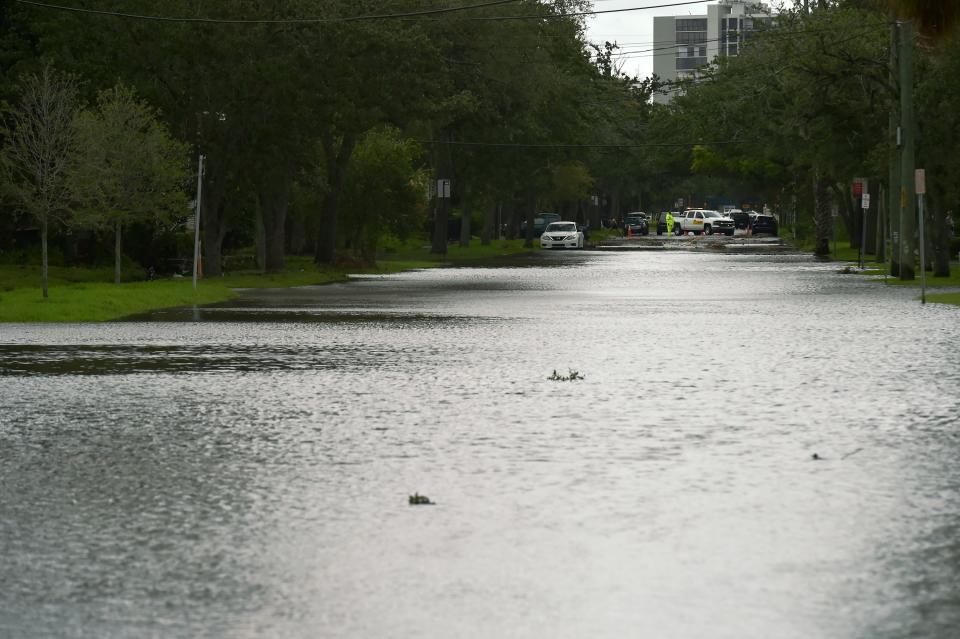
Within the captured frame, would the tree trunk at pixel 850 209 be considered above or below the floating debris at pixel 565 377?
above

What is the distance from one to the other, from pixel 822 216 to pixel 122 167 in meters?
40.4

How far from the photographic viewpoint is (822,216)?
75312 mm

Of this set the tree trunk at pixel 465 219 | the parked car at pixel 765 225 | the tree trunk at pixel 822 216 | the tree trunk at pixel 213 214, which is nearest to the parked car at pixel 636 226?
the parked car at pixel 765 225

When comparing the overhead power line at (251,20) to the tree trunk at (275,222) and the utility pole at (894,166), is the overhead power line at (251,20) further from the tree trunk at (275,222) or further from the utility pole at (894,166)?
the utility pole at (894,166)

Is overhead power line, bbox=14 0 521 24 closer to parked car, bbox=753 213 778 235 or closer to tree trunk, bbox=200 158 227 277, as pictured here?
tree trunk, bbox=200 158 227 277

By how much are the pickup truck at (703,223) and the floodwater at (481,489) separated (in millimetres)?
111839

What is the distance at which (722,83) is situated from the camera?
280 feet

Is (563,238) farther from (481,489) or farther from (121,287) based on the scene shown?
(481,489)

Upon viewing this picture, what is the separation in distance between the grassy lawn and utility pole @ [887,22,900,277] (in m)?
15.4

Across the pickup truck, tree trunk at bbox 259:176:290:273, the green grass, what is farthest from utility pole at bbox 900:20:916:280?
the pickup truck

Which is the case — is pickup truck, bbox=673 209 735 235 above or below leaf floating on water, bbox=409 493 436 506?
above

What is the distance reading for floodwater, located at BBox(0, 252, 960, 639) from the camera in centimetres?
Answer: 760

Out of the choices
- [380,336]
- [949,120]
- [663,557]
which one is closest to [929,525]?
[663,557]

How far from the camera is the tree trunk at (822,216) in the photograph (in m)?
73.8
